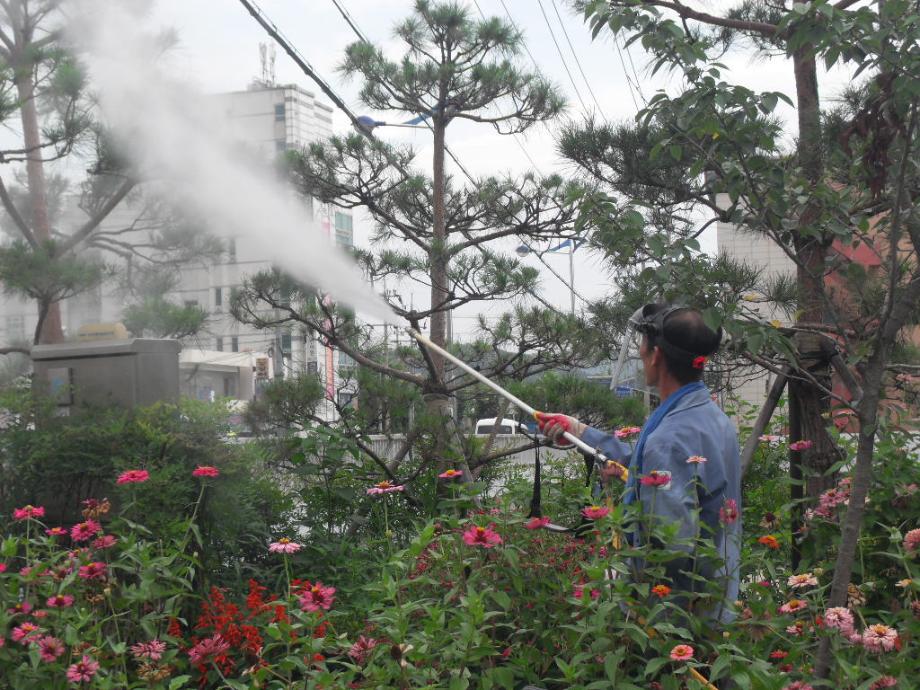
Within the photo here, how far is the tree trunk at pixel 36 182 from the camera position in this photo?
791 centimetres

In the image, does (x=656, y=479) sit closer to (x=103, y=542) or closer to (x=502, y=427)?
(x=103, y=542)

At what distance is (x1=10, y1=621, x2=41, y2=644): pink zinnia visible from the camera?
2.16 metres

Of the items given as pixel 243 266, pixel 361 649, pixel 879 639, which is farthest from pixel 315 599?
pixel 243 266

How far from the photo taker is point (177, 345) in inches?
159

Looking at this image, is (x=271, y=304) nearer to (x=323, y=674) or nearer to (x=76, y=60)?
(x=76, y=60)

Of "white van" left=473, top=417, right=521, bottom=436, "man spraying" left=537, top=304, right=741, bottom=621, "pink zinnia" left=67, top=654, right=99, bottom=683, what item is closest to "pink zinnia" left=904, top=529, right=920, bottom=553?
"man spraying" left=537, top=304, right=741, bottom=621

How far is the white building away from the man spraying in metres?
3.36

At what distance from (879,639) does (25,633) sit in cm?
179

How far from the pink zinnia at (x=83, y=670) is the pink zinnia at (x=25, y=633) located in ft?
0.44

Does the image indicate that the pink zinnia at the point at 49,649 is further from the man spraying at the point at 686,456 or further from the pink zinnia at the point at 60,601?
the man spraying at the point at 686,456

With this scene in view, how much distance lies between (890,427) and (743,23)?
1.98 metres

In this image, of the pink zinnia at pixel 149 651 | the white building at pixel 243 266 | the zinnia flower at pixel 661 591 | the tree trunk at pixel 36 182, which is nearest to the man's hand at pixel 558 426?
the zinnia flower at pixel 661 591

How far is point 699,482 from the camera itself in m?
2.17

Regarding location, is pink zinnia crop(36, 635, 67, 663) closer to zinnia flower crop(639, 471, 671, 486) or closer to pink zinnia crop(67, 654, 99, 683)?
pink zinnia crop(67, 654, 99, 683)
